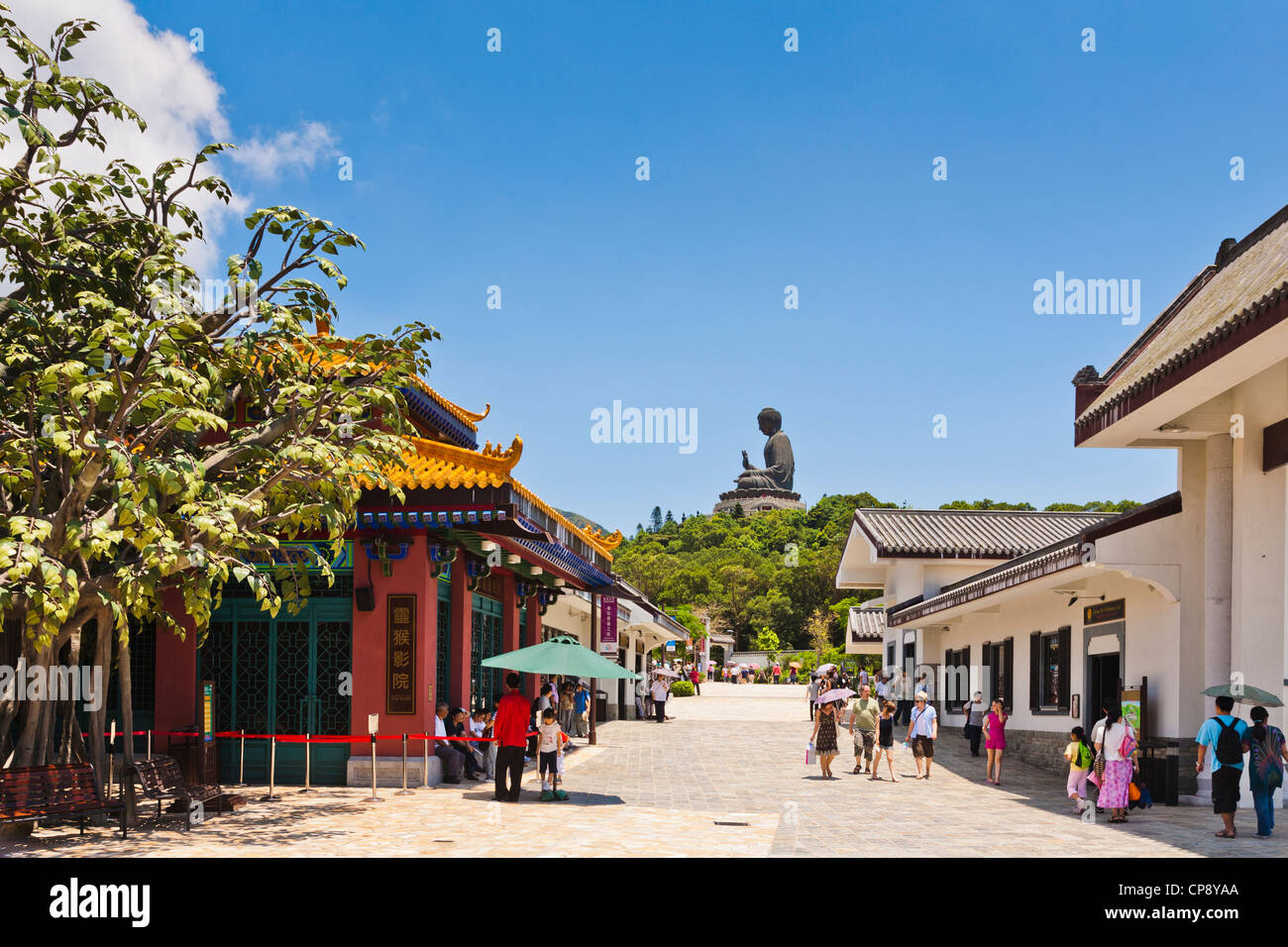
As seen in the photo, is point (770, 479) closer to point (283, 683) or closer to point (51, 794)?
point (283, 683)

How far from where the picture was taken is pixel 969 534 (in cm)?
3425

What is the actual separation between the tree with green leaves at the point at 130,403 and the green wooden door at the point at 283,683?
9.40 feet

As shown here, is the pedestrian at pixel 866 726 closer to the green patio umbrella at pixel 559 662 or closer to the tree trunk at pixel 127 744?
the green patio umbrella at pixel 559 662

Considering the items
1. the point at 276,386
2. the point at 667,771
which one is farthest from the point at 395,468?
the point at 667,771

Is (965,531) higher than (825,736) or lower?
higher

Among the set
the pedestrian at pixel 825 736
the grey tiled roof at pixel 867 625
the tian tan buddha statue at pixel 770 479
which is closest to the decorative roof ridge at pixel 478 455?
the pedestrian at pixel 825 736

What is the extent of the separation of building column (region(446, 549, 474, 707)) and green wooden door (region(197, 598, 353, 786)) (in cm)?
184

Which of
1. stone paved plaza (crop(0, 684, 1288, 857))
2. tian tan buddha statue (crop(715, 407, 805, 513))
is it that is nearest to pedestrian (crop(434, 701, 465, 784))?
stone paved plaza (crop(0, 684, 1288, 857))

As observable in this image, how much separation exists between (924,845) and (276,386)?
8279 mm

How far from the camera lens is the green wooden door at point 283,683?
16.4m

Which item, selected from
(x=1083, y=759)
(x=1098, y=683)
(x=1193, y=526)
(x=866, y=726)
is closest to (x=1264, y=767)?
(x=1083, y=759)

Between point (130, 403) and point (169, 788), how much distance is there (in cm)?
431

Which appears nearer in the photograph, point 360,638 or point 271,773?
point 271,773

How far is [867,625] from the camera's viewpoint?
→ 46.9 m
